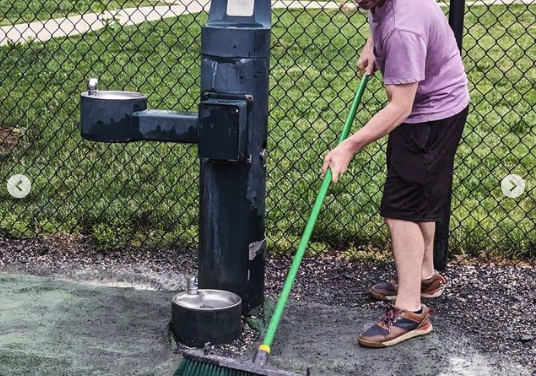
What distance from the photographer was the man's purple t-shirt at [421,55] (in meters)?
3.41

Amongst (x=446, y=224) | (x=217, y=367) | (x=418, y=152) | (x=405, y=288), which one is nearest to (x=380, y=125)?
(x=418, y=152)

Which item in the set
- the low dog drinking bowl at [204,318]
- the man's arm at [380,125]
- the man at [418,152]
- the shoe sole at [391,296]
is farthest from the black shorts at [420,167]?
the low dog drinking bowl at [204,318]

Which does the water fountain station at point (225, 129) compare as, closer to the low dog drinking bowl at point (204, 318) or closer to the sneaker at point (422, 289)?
the low dog drinking bowl at point (204, 318)

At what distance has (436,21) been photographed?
141 inches

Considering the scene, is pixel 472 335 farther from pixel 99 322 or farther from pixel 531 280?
pixel 99 322

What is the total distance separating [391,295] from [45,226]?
1.80m

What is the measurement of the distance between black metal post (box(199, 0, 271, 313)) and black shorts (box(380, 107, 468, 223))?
1.66 feet

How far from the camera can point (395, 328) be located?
3791 millimetres

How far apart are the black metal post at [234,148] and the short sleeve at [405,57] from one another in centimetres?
49

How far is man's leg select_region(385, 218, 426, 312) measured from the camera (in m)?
3.80

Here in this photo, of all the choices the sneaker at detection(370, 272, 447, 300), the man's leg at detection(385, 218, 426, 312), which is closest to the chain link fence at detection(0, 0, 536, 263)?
the sneaker at detection(370, 272, 447, 300)

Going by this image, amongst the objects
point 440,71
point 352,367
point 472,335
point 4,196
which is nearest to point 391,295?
point 472,335

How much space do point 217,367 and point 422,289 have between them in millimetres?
1472

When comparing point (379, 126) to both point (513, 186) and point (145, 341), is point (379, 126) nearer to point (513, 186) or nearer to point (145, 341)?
point (145, 341)
